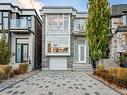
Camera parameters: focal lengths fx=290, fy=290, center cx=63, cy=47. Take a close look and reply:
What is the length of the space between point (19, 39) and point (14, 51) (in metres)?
1.75

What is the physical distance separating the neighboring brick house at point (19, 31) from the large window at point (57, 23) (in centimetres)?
231

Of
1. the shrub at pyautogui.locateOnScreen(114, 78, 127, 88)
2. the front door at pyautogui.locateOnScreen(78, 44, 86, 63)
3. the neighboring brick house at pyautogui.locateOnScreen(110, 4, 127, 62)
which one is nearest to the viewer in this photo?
the shrub at pyautogui.locateOnScreen(114, 78, 127, 88)

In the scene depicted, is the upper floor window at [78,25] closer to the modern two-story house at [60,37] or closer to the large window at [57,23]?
the modern two-story house at [60,37]

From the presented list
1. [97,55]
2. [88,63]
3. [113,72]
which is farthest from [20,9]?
[113,72]

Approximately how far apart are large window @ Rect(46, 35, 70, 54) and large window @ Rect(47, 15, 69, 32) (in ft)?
3.21

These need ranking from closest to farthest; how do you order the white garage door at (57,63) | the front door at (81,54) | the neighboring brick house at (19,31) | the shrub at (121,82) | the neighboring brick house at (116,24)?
the shrub at (121,82) → the neighboring brick house at (116,24) → the neighboring brick house at (19,31) → the white garage door at (57,63) → the front door at (81,54)

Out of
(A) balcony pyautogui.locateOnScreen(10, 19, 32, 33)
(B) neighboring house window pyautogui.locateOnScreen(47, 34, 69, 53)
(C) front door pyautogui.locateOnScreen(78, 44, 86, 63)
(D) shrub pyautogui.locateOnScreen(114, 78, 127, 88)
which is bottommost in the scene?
(D) shrub pyautogui.locateOnScreen(114, 78, 127, 88)

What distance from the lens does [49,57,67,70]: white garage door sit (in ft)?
132

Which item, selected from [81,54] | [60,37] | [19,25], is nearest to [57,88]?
[19,25]

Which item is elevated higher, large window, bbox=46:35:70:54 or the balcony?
the balcony

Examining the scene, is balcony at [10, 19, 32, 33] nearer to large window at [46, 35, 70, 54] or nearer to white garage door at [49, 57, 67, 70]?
large window at [46, 35, 70, 54]

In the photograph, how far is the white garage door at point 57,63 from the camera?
40.2 metres

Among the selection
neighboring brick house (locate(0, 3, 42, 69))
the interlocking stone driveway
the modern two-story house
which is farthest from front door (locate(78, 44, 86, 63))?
the interlocking stone driveway

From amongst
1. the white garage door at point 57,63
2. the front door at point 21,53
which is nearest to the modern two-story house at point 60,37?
the white garage door at point 57,63
